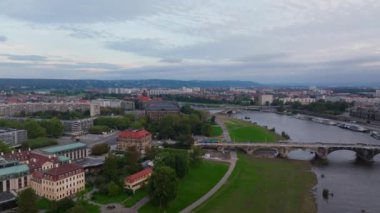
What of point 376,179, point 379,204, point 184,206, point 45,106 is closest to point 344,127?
point 376,179

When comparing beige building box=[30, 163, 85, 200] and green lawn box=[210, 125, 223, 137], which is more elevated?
beige building box=[30, 163, 85, 200]

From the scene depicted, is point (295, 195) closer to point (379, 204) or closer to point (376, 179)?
point (379, 204)

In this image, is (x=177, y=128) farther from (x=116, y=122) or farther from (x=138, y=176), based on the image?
(x=138, y=176)

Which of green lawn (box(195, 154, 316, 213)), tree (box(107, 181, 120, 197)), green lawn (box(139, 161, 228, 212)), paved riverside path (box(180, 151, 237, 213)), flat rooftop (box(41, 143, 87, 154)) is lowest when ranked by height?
green lawn (box(195, 154, 316, 213))

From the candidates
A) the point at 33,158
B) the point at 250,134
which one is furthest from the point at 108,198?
the point at 250,134

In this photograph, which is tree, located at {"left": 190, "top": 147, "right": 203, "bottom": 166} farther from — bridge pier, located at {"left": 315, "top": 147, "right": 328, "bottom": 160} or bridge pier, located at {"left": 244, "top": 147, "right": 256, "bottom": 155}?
bridge pier, located at {"left": 315, "top": 147, "right": 328, "bottom": 160}

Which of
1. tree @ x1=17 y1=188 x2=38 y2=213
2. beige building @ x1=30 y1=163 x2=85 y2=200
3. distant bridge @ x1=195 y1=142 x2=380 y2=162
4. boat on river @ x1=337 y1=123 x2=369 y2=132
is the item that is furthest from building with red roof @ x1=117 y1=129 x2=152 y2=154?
boat on river @ x1=337 y1=123 x2=369 y2=132
